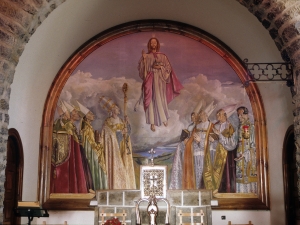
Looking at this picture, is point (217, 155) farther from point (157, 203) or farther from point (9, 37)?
point (9, 37)

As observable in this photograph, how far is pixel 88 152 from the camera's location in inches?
325

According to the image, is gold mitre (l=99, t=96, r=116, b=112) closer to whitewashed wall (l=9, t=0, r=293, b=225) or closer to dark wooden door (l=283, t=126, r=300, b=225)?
whitewashed wall (l=9, t=0, r=293, b=225)

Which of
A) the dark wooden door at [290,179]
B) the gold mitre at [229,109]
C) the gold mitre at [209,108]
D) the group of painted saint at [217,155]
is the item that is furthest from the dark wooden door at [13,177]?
the dark wooden door at [290,179]

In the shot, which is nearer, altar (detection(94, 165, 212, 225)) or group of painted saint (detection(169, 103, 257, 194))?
altar (detection(94, 165, 212, 225))

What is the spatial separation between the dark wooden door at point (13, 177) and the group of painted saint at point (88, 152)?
85 centimetres

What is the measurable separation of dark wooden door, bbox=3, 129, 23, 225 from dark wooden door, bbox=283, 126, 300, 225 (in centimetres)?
449

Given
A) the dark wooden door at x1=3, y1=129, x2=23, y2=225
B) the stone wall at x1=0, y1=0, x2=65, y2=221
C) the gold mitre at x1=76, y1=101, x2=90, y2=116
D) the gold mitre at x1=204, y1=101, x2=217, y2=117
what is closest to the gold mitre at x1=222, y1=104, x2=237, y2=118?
the gold mitre at x1=204, y1=101, x2=217, y2=117

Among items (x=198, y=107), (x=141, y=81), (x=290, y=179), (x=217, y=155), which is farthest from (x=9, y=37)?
(x=290, y=179)

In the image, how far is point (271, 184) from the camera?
26.0 ft

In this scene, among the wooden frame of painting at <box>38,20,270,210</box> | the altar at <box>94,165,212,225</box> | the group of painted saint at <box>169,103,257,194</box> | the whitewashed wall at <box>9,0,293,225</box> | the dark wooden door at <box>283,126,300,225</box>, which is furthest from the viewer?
the wooden frame of painting at <box>38,20,270,210</box>

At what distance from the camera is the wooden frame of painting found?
8.20 m

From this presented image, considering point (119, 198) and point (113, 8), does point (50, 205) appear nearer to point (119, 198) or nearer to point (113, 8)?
point (119, 198)

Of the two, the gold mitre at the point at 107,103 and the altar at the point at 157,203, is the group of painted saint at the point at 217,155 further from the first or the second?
the gold mitre at the point at 107,103

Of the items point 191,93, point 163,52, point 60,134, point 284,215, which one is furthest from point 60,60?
point 284,215
